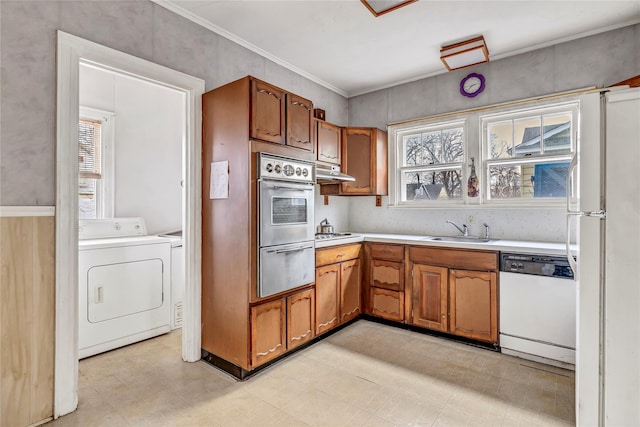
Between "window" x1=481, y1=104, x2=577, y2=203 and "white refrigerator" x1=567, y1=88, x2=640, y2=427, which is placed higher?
"window" x1=481, y1=104, x2=577, y2=203

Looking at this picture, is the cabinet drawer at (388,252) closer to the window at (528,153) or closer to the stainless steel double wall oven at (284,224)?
the stainless steel double wall oven at (284,224)

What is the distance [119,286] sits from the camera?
283 centimetres

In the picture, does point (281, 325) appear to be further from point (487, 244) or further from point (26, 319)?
point (487, 244)

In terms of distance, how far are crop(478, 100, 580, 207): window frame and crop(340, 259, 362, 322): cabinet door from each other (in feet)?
4.97

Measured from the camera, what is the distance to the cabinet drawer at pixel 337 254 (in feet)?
9.81

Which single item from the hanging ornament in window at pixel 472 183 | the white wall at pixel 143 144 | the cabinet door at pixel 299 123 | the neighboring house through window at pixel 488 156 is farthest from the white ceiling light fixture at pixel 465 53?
the white wall at pixel 143 144

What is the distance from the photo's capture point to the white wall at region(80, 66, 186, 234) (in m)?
3.39

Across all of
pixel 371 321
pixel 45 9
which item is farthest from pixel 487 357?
pixel 45 9

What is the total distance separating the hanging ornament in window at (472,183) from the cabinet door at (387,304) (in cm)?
130

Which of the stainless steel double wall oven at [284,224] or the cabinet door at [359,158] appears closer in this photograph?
the stainless steel double wall oven at [284,224]

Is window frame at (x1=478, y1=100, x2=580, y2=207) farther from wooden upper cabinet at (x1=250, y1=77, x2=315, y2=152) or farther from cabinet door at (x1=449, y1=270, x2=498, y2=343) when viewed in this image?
wooden upper cabinet at (x1=250, y1=77, x2=315, y2=152)

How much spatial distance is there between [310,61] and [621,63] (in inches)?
108

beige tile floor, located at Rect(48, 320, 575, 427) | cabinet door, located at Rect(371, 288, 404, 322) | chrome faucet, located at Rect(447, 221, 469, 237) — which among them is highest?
chrome faucet, located at Rect(447, 221, 469, 237)

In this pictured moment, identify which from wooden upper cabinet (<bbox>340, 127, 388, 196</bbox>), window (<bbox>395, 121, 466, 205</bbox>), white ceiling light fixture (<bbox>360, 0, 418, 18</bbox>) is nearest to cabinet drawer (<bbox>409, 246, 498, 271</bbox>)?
window (<bbox>395, 121, 466, 205</bbox>)
